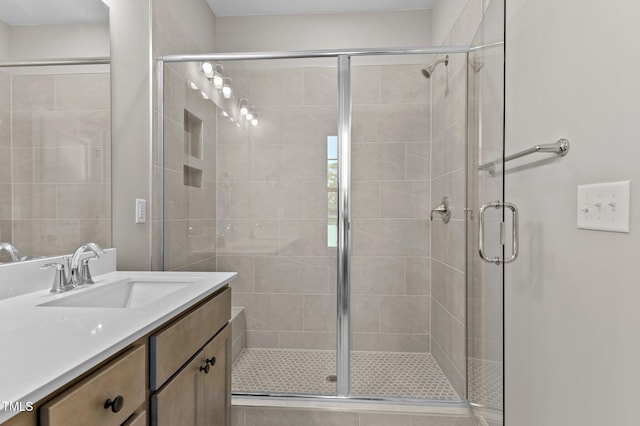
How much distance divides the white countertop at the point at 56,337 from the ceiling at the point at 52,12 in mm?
932

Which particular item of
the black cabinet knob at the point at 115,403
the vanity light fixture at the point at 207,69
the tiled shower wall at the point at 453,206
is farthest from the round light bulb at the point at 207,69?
the black cabinet knob at the point at 115,403

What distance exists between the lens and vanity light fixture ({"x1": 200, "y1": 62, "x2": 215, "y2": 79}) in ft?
6.44

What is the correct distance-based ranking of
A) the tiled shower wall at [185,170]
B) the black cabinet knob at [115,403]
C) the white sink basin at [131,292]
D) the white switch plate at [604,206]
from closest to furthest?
the black cabinet knob at [115,403]
the white switch plate at [604,206]
the white sink basin at [131,292]
the tiled shower wall at [185,170]

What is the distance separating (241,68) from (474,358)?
1957 mm

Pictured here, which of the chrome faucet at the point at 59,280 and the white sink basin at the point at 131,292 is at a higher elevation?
the chrome faucet at the point at 59,280

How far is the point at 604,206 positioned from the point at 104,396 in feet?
4.04

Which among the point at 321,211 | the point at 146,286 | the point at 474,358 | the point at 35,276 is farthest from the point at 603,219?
the point at 35,276

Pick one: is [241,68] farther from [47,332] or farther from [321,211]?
[47,332]

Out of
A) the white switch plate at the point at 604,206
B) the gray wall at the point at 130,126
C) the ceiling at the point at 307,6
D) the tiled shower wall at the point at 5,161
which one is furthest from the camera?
the ceiling at the point at 307,6

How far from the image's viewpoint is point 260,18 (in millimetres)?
2746

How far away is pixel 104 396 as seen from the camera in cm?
67

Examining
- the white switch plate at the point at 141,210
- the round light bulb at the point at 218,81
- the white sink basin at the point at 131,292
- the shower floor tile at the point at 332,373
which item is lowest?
the shower floor tile at the point at 332,373

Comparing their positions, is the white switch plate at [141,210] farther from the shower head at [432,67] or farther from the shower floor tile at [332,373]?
the shower head at [432,67]

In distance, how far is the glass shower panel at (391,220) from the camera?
1945 mm
